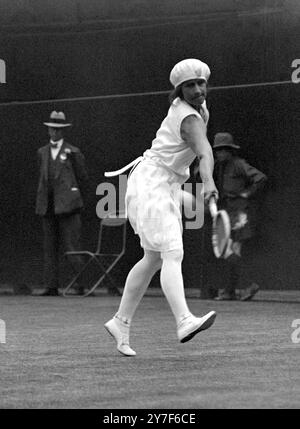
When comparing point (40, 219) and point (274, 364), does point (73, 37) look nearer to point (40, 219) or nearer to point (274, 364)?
point (40, 219)

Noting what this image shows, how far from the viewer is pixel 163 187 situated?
9.06 meters

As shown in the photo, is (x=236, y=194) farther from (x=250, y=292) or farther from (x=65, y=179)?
(x=65, y=179)

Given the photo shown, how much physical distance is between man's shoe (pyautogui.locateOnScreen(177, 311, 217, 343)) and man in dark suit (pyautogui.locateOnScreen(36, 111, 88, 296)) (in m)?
8.17

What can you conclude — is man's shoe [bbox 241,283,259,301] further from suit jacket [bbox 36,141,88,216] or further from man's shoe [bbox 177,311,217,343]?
man's shoe [bbox 177,311,217,343]

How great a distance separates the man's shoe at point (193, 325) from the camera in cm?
863

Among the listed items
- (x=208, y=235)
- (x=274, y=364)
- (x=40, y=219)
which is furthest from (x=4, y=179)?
(x=274, y=364)

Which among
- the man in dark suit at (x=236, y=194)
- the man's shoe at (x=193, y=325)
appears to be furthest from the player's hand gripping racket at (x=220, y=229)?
the man in dark suit at (x=236, y=194)

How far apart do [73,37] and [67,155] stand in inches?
74.7

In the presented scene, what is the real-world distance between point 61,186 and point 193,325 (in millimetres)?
8369

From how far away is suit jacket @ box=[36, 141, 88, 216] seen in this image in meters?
16.8

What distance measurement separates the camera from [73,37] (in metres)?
18.0
